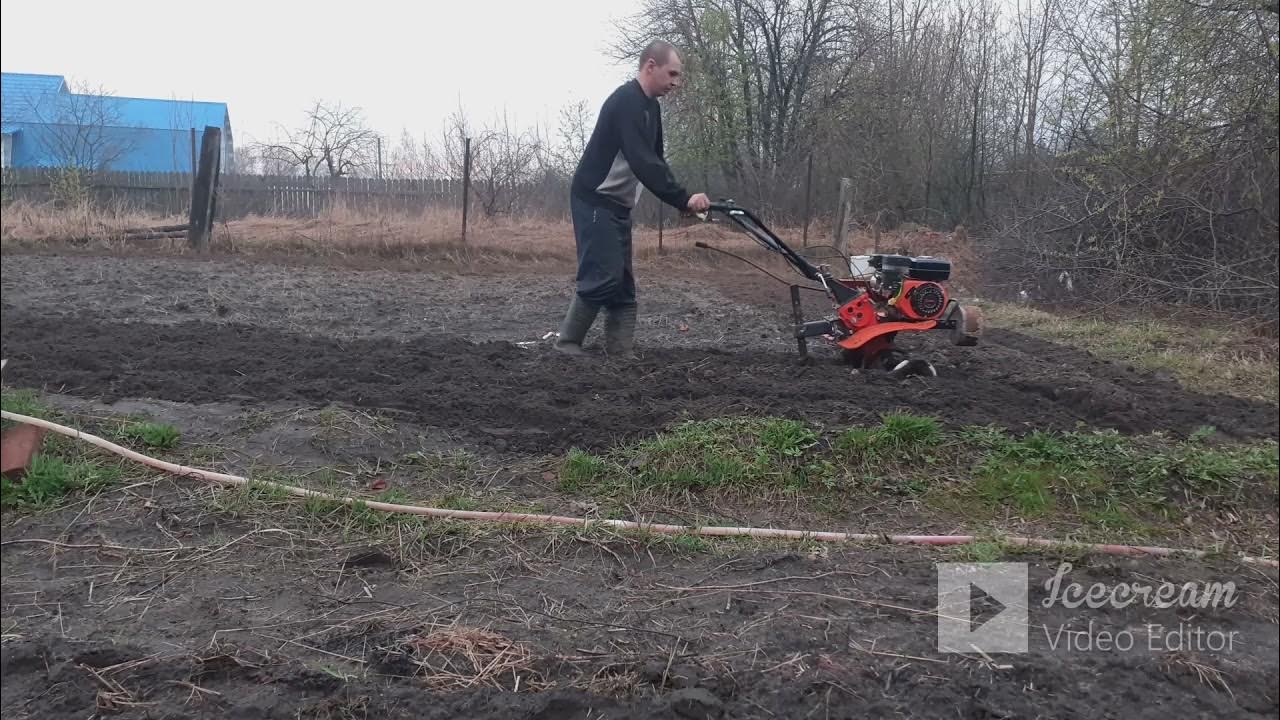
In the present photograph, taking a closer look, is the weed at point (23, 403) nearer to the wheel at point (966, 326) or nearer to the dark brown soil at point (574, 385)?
the dark brown soil at point (574, 385)

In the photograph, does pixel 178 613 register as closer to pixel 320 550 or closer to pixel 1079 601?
pixel 320 550

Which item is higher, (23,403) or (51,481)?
(23,403)

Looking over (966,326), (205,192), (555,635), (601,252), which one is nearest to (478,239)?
(205,192)

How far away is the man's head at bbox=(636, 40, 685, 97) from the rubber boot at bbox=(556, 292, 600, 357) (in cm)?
134

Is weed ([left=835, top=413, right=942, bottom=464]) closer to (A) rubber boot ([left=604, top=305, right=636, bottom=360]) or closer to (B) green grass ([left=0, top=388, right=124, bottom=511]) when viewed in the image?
(A) rubber boot ([left=604, top=305, right=636, bottom=360])

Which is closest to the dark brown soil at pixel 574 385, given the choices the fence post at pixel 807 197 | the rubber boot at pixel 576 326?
the rubber boot at pixel 576 326

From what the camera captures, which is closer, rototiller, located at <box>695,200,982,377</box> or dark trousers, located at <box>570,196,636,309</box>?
rototiller, located at <box>695,200,982,377</box>

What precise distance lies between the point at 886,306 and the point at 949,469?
5.26 feet

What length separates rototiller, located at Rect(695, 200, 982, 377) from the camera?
504 centimetres

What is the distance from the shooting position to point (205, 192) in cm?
1179

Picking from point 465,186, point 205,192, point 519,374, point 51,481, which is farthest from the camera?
point 465,186

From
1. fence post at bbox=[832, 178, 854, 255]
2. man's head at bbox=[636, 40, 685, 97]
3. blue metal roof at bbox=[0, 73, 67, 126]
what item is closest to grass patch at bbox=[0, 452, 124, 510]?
blue metal roof at bbox=[0, 73, 67, 126]

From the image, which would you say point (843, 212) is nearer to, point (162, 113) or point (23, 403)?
point (162, 113)

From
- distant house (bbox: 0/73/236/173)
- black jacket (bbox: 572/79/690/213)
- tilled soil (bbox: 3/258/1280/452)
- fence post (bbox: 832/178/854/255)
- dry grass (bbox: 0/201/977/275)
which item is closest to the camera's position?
distant house (bbox: 0/73/236/173)
